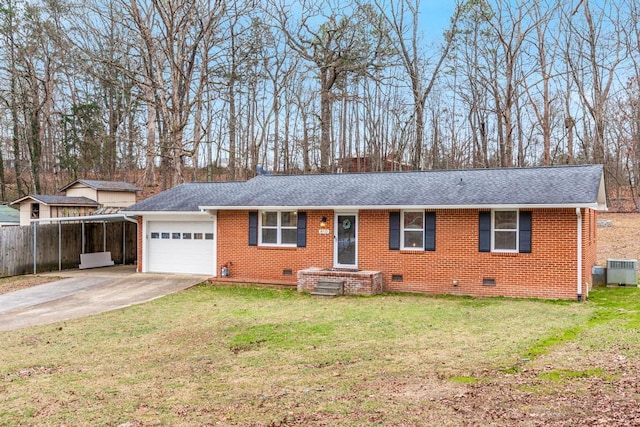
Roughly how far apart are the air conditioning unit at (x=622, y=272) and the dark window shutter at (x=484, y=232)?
14.5 feet

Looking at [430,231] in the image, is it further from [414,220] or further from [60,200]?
[60,200]

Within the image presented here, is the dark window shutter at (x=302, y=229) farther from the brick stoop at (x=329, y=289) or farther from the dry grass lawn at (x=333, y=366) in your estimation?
the dry grass lawn at (x=333, y=366)

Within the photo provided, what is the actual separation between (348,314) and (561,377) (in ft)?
18.3

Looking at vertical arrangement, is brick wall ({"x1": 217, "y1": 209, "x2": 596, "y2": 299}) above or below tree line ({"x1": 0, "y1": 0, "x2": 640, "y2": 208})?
below

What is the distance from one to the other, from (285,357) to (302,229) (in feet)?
26.4

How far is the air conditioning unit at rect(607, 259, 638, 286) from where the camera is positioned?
15070mm

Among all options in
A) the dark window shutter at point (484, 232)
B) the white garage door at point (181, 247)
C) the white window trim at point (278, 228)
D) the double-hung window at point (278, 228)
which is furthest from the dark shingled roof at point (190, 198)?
the dark window shutter at point (484, 232)

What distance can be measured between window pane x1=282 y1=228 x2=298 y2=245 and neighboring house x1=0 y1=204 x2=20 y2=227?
47.4 feet

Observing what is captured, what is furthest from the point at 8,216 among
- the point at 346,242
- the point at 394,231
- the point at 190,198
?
the point at 394,231

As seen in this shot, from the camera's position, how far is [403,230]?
Result: 1490 centimetres

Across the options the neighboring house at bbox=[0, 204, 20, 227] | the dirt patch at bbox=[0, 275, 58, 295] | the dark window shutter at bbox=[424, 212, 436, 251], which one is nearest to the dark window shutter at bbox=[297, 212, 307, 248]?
the dark window shutter at bbox=[424, 212, 436, 251]

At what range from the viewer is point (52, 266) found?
20000mm

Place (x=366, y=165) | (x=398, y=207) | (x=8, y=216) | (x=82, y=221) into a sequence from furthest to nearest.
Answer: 1. (x=366, y=165)
2. (x=8, y=216)
3. (x=82, y=221)
4. (x=398, y=207)

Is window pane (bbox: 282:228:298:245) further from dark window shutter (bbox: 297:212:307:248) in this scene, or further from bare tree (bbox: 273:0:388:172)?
bare tree (bbox: 273:0:388:172)
